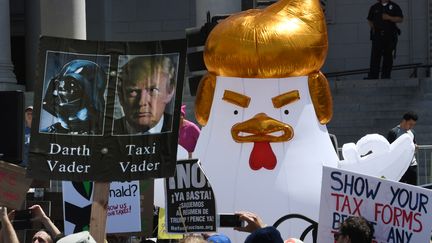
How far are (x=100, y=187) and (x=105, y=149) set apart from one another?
0.74 feet

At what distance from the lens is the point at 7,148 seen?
819 cm

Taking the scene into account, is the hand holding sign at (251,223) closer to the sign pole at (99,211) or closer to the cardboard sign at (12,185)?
the sign pole at (99,211)

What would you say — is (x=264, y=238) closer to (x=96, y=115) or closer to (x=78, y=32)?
(x=96, y=115)

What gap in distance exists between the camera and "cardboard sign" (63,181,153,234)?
30.9 ft

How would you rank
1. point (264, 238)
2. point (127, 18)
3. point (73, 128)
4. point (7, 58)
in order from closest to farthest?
point (264, 238), point (73, 128), point (7, 58), point (127, 18)

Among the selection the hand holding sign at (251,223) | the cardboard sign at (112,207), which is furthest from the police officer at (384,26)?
the hand holding sign at (251,223)

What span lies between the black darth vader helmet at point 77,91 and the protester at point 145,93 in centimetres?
12

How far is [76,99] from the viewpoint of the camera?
7500 millimetres

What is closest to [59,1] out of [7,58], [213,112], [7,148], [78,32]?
[78,32]

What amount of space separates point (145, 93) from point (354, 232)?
1.38 m

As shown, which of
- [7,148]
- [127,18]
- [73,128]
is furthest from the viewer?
[127,18]

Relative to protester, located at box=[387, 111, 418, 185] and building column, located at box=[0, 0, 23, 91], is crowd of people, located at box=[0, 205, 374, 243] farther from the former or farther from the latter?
building column, located at box=[0, 0, 23, 91]

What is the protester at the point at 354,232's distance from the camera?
717 cm

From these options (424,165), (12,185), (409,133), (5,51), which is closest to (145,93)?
(12,185)
